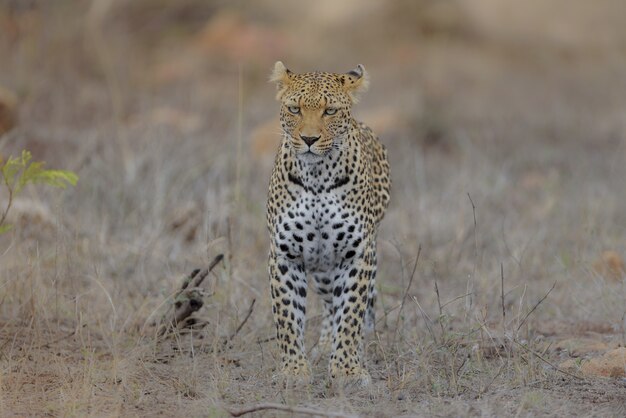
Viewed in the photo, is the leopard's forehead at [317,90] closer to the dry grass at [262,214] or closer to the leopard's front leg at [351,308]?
the leopard's front leg at [351,308]

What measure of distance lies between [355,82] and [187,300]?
1.56 metres

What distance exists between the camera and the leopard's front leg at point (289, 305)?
6.53m

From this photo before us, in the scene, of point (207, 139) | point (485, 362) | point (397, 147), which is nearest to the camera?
point (485, 362)

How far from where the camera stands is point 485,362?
644 cm

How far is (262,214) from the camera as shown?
9828 millimetres

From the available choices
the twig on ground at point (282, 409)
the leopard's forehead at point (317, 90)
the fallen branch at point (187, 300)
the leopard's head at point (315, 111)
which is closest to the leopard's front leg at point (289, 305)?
the fallen branch at point (187, 300)

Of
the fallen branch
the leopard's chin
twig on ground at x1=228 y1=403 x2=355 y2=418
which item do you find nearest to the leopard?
the leopard's chin

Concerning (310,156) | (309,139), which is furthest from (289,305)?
(309,139)

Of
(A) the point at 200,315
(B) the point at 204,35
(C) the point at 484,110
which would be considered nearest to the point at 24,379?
(A) the point at 200,315

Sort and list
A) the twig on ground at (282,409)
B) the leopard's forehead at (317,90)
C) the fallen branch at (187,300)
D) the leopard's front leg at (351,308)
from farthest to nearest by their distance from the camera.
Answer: the fallen branch at (187,300) → the leopard's front leg at (351,308) → the leopard's forehead at (317,90) → the twig on ground at (282,409)

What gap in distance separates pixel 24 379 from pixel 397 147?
26.5 feet

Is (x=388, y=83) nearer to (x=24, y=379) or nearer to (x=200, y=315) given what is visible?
(x=200, y=315)

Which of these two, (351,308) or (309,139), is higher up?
(309,139)

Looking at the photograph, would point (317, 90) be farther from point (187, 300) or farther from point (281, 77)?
point (187, 300)
